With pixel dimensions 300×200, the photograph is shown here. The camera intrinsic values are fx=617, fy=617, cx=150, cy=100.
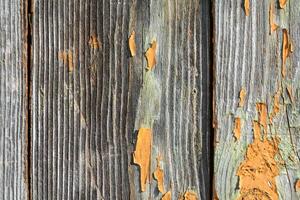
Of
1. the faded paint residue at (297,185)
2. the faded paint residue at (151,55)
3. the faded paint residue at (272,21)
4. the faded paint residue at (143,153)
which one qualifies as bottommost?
the faded paint residue at (297,185)

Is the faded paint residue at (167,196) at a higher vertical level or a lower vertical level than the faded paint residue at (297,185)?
lower

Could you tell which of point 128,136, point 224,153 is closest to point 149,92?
point 128,136

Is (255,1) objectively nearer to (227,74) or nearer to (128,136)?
(227,74)

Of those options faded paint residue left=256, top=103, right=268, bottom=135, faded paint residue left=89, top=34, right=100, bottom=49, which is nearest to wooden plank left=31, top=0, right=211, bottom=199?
faded paint residue left=89, top=34, right=100, bottom=49

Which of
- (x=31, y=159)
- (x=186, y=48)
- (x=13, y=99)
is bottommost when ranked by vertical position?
(x=31, y=159)

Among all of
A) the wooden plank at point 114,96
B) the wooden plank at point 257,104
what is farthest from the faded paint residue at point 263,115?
the wooden plank at point 114,96

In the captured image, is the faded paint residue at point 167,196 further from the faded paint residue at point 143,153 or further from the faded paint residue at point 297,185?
the faded paint residue at point 297,185

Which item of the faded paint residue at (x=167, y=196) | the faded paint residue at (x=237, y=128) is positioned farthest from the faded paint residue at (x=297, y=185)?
the faded paint residue at (x=167, y=196)
